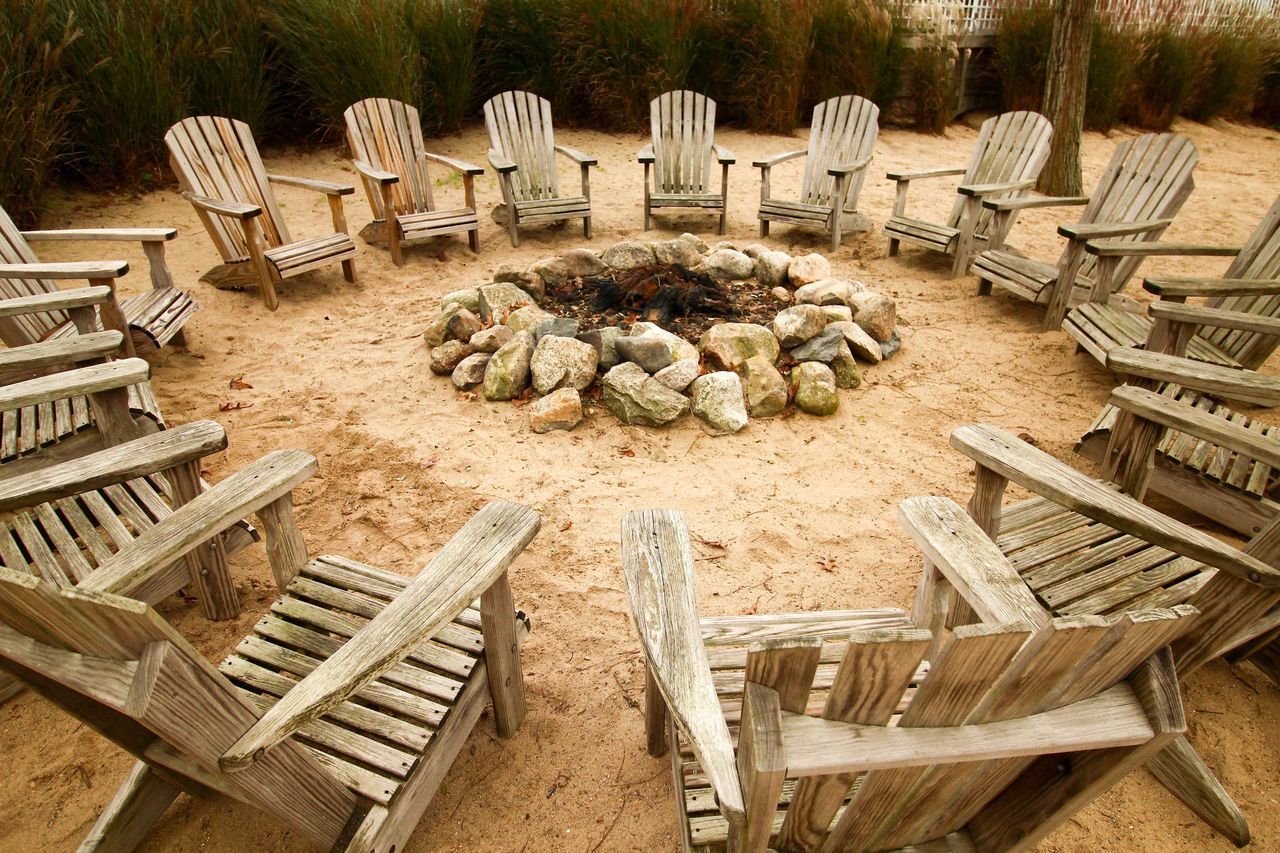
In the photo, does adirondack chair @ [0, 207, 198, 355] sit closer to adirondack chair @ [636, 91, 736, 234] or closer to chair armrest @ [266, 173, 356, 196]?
chair armrest @ [266, 173, 356, 196]

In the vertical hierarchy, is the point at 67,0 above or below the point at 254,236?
above

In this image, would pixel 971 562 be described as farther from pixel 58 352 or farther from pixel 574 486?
pixel 58 352

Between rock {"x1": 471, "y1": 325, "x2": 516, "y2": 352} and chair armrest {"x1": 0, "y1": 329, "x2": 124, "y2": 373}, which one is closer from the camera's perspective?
chair armrest {"x1": 0, "y1": 329, "x2": 124, "y2": 373}

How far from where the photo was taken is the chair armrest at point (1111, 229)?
12.0 ft

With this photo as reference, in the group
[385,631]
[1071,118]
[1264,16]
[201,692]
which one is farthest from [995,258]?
[1264,16]

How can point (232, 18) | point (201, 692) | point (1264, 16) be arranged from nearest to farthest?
point (201, 692) → point (232, 18) → point (1264, 16)

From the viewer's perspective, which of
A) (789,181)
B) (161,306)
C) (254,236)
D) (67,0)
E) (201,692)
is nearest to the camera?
(201,692)

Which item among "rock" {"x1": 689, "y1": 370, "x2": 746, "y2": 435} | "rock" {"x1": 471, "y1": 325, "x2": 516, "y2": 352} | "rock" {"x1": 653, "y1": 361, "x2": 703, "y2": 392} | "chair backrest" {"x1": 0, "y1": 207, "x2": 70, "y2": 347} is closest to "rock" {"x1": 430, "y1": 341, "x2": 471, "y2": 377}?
"rock" {"x1": 471, "y1": 325, "x2": 516, "y2": 352}

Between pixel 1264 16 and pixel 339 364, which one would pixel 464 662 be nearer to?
pixel 339 364

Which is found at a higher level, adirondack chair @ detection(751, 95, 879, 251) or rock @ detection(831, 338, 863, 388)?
adirondack chair @ detection(751, 95, 879, 251)

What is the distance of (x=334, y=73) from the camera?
614cm

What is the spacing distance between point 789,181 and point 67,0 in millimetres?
5835

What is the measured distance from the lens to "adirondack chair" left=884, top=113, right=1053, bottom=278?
15.1 feet

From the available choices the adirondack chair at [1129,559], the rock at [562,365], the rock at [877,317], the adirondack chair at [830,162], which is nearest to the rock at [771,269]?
the rock at [877,317]
